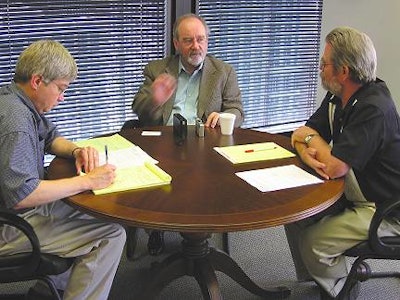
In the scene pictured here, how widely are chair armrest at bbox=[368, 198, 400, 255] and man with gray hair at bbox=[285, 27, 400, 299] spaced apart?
0.04 metres

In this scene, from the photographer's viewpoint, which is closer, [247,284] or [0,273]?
[0,273]

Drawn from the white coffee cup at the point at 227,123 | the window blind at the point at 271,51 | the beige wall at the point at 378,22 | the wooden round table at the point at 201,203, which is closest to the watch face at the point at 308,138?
the wooden round table at the point at 201,203

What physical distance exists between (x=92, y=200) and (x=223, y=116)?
919mm

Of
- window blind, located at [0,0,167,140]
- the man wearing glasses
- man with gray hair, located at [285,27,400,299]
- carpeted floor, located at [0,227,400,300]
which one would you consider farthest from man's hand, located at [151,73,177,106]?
man with gray hair, located at [285,27,400,299]

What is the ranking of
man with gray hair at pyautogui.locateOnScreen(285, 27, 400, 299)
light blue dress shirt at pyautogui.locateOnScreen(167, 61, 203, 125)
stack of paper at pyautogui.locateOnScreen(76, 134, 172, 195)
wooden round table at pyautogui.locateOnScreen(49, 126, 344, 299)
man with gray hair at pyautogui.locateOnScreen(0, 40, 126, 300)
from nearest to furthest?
wooden round table at pyautogui.locateOnScreen(49, 126, 344, 299)
man with gray hair at pyautogui.locateOnScreen(0, 40, 126, 300)
stack of paper at pyautogui.locateOnScreen(76, 134, 172, 195)
man with gray hair at pyautogui.locateOnScreen(285, 27, 400, 299)
light blue dress shirt at pyautogui.locateOnScreen(167, 61, 203, 125)

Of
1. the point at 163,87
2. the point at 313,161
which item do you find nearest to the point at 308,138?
the point at 313,161

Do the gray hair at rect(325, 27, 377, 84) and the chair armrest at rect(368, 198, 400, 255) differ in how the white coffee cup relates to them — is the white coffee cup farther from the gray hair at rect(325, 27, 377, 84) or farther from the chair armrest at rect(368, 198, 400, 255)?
the chair armrest at rect(368, 198, 400, 255)

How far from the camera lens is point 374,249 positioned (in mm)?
1899

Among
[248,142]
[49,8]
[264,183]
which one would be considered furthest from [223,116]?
[49,8]

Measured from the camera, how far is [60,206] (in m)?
1.97

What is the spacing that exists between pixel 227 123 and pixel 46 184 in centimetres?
97

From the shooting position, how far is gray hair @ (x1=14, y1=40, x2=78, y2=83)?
1757 millimetres

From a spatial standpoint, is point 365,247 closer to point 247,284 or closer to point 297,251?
point 297,251

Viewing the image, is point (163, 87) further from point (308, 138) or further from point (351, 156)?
point (351, 156)
